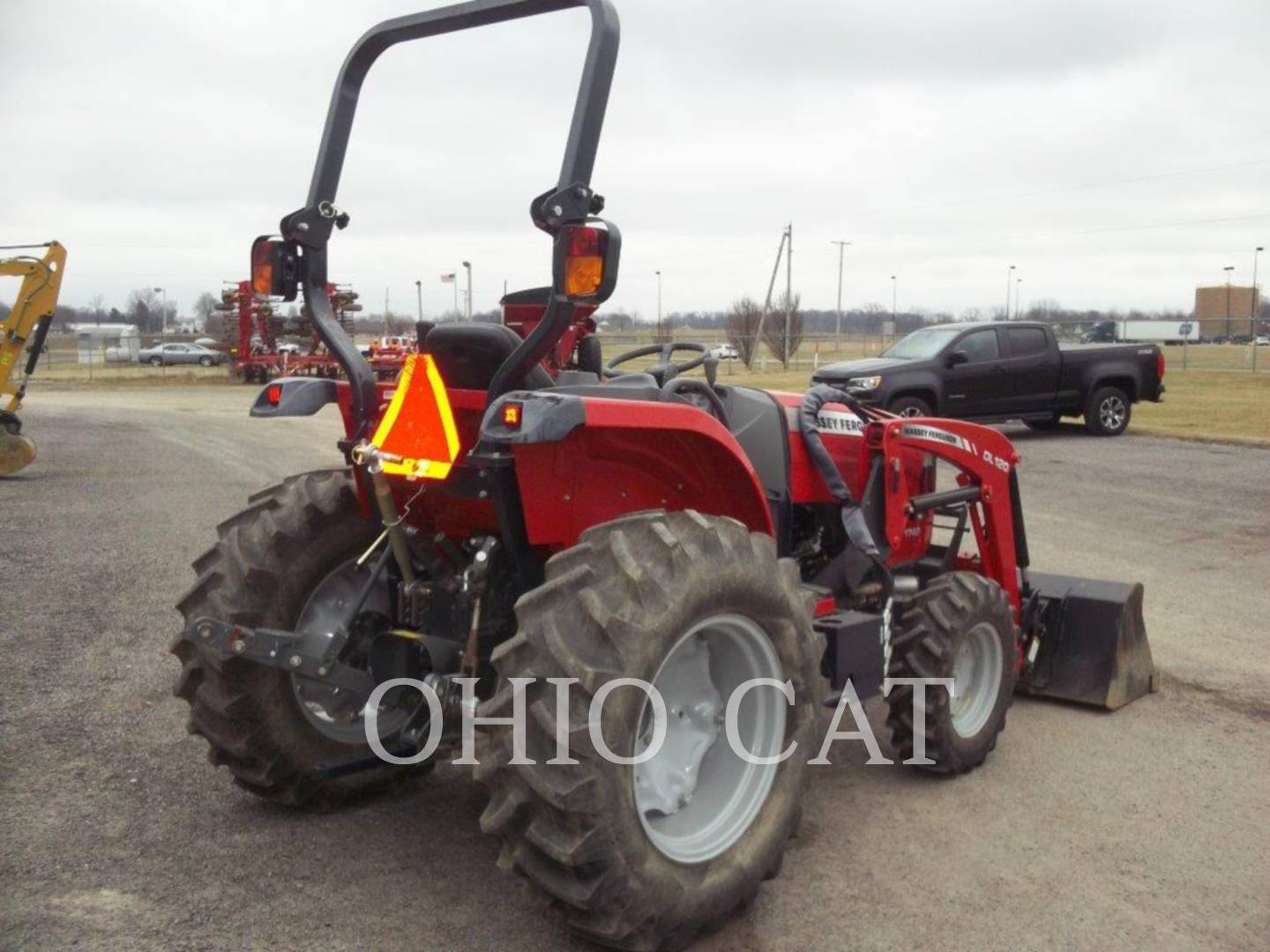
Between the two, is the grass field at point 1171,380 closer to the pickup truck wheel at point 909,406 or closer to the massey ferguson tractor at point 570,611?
the pickup truck wheel at point 909,406

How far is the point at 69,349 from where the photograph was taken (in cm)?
7012

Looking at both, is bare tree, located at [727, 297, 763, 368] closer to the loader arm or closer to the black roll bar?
the loader arm

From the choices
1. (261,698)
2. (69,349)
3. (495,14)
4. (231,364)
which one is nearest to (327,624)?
A: (261,698)

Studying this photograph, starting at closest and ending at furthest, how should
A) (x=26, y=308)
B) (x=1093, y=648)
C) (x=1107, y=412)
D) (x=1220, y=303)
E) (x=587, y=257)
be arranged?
(x=587, y=257), (x=1093, y=648), (x=26, y=308), (x=1107, y=412), (x=1220, y=303)

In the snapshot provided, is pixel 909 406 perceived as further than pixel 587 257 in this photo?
Yes

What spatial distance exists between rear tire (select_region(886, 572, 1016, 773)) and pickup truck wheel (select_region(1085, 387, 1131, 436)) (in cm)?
1473

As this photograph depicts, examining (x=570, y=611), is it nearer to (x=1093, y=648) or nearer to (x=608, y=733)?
(x=608, y=733)

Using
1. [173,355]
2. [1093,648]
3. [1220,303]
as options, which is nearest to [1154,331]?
[1220,303]

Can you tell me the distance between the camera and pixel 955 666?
4844 millimetres

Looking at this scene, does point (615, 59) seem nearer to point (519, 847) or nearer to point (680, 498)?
point (680, 498)

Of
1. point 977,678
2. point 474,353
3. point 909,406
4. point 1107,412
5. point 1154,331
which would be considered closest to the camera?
point 474,353

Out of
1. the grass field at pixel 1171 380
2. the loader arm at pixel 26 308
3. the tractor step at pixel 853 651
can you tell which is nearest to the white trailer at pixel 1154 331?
the grass field at pixel 1171 380

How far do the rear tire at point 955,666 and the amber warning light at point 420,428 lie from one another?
215cm

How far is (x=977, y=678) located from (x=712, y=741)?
1842 millimetres
